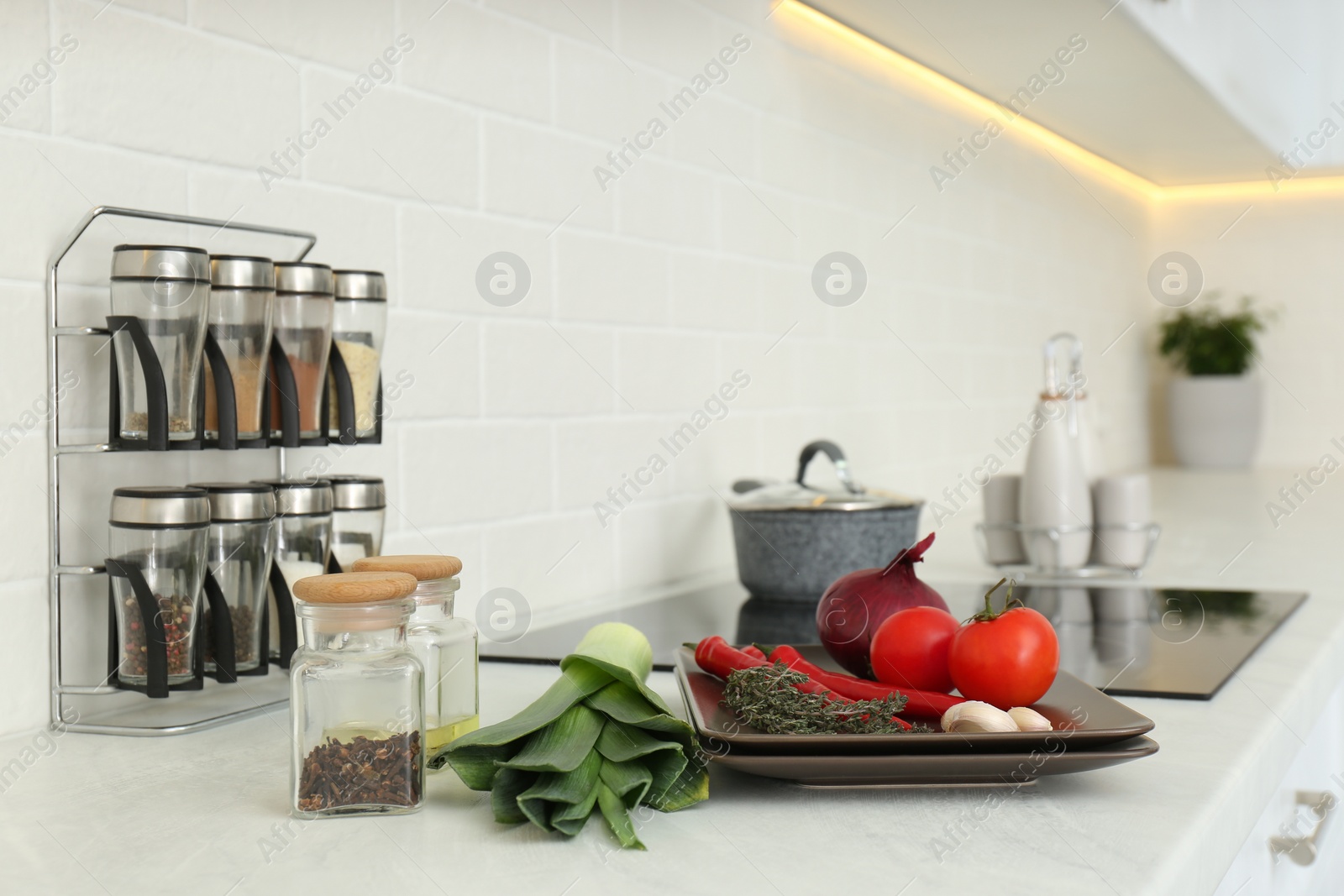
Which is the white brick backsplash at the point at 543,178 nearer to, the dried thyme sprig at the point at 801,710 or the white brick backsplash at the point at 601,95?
the white brick backsplash at the point at 601,95

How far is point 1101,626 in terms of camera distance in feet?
3.91

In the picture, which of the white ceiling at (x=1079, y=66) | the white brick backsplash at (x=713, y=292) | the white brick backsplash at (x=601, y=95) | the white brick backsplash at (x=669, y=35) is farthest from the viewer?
the white ceiling at (x=1079, y=66)

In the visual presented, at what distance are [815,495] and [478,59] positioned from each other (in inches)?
23.5

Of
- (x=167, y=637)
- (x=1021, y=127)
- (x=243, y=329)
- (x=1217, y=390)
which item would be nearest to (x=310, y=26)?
(x=243, y=329)

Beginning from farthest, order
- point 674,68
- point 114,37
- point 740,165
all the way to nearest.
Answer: point 740,165, point 674,68, point 114,37

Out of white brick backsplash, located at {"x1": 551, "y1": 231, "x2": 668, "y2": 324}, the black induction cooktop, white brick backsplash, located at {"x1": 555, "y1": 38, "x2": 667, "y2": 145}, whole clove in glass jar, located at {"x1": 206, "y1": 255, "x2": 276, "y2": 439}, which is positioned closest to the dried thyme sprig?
the black induction cooktop

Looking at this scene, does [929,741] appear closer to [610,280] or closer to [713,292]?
[610,280]

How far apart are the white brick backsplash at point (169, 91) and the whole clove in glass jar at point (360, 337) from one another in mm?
143

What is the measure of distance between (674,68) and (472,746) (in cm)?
117

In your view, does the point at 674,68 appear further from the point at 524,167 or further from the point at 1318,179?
the point at 1318,179

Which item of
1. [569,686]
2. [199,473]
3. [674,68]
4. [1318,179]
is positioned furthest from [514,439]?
[1318,179]

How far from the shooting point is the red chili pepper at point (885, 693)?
0.75 m

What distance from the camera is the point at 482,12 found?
128 centimetres

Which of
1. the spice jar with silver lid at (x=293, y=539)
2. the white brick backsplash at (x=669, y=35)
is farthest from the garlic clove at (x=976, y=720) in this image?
the white brick backsplash at (x=669, y=35)
